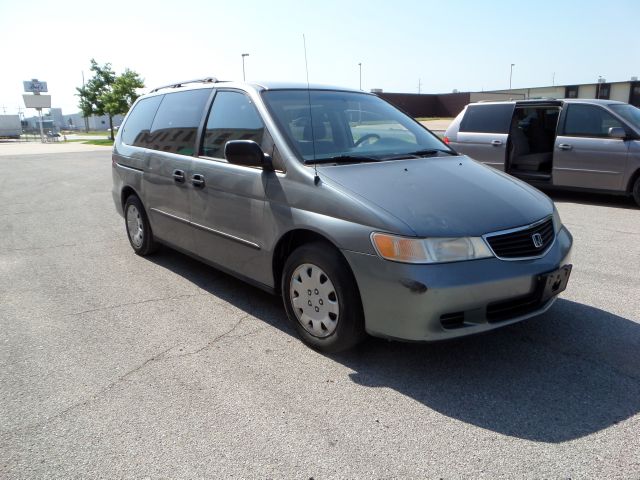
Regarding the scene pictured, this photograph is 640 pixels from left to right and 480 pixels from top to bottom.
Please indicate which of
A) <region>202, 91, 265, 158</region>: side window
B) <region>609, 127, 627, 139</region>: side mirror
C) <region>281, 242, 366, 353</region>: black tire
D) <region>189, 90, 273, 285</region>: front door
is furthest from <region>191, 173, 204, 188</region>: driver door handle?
<region>609, 127, 627, 139</region>: side mirror

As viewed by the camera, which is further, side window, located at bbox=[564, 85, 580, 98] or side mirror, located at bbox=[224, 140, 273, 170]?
side window, located at bbox=[564, 85, 580, 98]

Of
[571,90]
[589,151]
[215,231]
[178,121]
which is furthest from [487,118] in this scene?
[571,90]

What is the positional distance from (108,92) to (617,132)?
141ft

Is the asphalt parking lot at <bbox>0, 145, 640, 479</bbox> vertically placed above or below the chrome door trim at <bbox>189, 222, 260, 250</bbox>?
below

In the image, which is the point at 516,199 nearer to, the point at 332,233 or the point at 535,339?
the point at 535,339

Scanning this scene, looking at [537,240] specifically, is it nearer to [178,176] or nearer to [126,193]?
[178,176]

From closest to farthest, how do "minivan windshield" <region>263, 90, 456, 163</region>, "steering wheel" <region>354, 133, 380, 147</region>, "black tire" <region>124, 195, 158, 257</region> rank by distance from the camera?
"minivan windshield" <region>263, 90, 456, 163</region>
"steering wheel" <region>354, 133, 380, 147</region>
"black tire" <region>124, 195, 158, 257</region>

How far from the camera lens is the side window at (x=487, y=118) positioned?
9.56m

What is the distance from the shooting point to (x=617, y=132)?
8.15 meters

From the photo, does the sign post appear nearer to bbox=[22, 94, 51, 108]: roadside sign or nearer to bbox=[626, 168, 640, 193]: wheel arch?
bbox=[22, 94, 51, 108]: roadside sign

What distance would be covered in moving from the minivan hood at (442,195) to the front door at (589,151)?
535 cm

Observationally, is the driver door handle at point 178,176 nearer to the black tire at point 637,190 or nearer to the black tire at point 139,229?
the black tire at point 139,229

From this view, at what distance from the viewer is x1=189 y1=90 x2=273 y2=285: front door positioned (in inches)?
153

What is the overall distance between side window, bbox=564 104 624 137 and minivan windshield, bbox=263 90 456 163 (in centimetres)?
519
